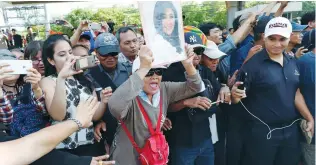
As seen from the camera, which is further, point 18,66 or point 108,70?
point 108,70

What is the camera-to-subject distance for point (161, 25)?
1729mm

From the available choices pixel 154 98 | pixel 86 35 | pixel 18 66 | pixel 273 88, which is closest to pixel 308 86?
pixel 273 88

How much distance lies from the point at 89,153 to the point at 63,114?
1.25ft

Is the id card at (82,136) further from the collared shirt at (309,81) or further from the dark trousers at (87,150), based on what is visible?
the collared shirt at (309,81)

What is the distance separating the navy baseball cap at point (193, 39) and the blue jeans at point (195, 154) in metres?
0.79

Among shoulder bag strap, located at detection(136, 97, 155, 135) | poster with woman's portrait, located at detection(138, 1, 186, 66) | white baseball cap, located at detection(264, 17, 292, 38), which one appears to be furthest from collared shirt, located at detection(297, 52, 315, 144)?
shoulder bag strap, located at detection(136, 97, 155, 135)

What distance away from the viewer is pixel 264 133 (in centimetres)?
238

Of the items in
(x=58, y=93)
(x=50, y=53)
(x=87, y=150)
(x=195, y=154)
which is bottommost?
(x=195, y=154)

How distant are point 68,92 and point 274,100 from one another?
157 centimetres

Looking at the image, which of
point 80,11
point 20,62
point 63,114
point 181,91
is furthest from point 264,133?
point 80,11

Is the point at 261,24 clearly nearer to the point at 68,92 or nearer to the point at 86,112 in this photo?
the point at 68,92

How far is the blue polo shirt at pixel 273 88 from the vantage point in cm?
232

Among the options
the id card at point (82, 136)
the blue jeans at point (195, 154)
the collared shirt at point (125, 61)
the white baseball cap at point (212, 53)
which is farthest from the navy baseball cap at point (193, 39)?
the id card at point (82, 136)

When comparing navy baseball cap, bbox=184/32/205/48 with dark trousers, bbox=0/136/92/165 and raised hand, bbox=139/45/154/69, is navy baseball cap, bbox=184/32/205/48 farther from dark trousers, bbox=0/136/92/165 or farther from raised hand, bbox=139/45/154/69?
dark trousers, bbox=0/136/92/165
